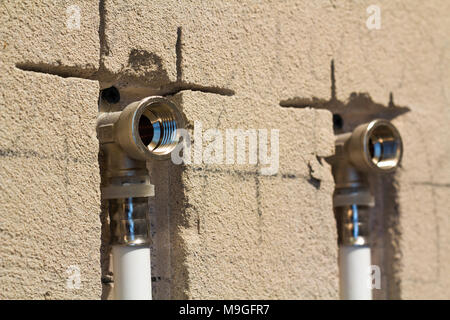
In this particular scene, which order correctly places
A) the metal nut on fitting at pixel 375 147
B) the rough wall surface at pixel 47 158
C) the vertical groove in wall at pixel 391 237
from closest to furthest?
1. the rough wall surface at pixel 47 158
2. the metal nut on fitting at pixel 375 147
3. the vertical groove in wall at pixel 391 237

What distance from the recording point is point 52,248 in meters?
1.72

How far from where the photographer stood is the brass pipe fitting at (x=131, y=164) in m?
1.88

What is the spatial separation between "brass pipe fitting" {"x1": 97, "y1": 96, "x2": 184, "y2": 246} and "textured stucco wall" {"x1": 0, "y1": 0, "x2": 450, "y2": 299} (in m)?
0.08

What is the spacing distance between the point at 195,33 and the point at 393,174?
1.03 meters

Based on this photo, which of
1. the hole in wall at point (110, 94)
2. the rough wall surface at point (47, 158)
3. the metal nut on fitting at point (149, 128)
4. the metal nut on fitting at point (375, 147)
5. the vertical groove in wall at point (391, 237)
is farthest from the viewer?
the vertical groove in wall at point (391, 237)

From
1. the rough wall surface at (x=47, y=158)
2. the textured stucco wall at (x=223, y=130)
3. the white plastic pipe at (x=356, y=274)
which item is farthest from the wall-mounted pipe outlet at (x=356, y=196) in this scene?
the rough wall surface at (x=47, y=158)

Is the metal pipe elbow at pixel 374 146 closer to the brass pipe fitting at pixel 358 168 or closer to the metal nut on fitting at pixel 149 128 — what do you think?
the brass pipe fitting at pixel 358 168

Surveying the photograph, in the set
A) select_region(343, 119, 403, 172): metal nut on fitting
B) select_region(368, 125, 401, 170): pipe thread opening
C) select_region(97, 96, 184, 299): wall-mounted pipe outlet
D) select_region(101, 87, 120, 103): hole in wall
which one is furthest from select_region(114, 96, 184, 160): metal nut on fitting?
select_region(368, 125, 401, 170): pipe thread opening

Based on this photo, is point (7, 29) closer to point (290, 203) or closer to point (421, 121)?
point (290, 203)

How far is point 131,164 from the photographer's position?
6.24 ft

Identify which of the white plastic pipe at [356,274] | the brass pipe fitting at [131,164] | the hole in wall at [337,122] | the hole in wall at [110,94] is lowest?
the white plastic pipe at [356,274]

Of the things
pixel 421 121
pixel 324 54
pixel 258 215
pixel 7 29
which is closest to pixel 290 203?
pixel 258 215

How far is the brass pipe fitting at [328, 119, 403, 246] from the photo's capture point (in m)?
2.42

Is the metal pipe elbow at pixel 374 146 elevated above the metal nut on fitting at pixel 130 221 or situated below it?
above
